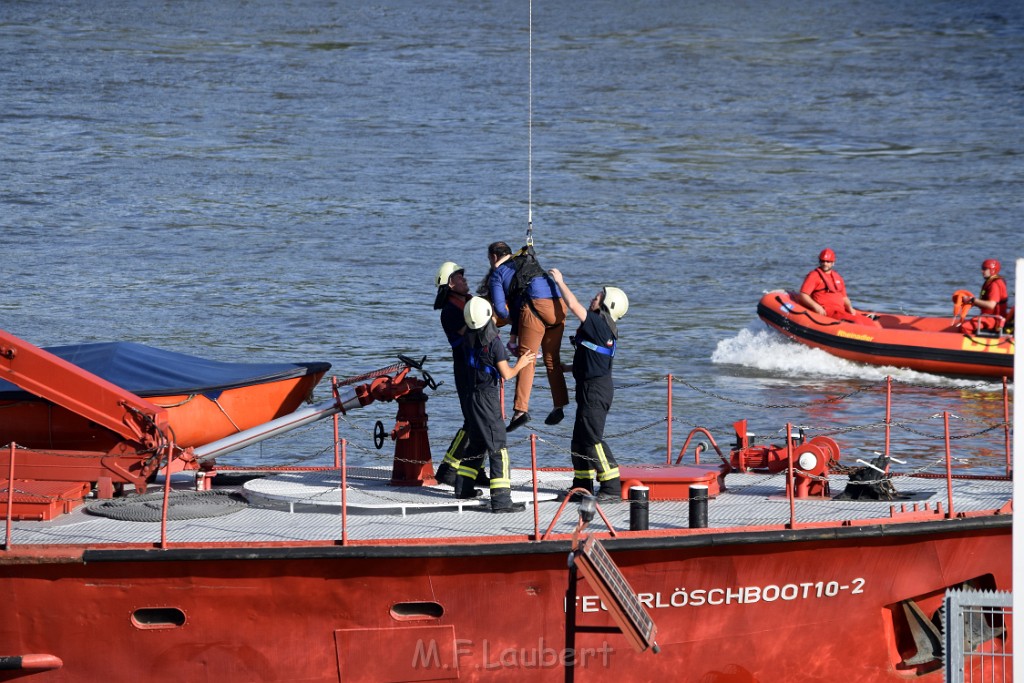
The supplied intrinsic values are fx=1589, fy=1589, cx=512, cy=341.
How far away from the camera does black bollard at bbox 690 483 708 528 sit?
9930mm

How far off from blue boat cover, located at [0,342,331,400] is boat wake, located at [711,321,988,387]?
11.8 meters

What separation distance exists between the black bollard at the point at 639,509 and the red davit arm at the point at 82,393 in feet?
10.6

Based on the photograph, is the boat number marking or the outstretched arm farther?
the outstretched arm

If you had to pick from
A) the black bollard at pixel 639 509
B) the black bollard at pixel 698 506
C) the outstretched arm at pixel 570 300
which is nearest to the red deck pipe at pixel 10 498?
the outstretched arm at pixel 570 300

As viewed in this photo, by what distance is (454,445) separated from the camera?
430 inches

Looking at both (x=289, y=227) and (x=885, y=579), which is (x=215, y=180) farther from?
(x=885, y=579)

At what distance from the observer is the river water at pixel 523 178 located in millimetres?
22750

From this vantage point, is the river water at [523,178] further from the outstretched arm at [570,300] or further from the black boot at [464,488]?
the black boot at [464,488]

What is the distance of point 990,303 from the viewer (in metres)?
21.0

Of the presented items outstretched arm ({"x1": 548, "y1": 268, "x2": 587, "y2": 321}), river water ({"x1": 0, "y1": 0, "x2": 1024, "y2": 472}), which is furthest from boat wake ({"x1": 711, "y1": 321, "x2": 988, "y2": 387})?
outstretched arm ({"x1": 548, "y1": 268, "x2": 587, "y2": 321})

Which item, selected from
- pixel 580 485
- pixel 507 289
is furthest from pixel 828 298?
pixel 580 485

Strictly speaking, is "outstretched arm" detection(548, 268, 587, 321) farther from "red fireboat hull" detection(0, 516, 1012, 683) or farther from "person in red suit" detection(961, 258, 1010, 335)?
"person in red suit" detection(961, 258, 1010, 335)

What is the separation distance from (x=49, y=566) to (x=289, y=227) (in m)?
21.7

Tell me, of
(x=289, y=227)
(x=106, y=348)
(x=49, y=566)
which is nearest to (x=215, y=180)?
(x=289, y=227)
